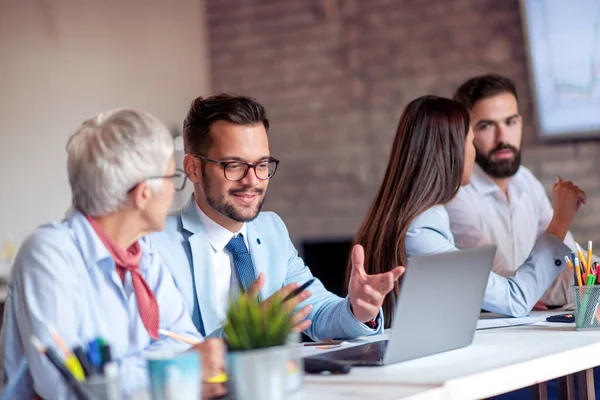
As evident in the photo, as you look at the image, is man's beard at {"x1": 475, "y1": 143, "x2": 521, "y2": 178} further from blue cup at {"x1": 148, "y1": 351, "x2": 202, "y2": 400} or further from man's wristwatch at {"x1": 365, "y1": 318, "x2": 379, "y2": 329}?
blue cup at {"x1": 148, "y1": 351, "x2": 202, "y2": 400}

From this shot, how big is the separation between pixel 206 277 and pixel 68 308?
0.72 meters

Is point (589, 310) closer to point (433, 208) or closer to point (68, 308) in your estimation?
point (433, 208)

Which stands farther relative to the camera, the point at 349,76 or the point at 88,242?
the point at 349,76

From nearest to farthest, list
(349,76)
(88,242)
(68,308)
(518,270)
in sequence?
(68,308)
(88,242)
(518,270)
(349,76)

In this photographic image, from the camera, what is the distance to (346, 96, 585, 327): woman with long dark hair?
8.68 ft

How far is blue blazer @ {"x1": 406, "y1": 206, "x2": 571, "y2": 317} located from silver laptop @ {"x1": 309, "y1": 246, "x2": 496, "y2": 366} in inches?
21.5

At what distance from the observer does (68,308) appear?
1726 millimetres

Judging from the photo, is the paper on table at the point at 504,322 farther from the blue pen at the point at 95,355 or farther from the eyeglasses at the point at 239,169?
the blue pen at the point at 95,355

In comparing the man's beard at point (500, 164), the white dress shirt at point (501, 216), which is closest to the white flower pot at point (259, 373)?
the white dress shirt at point (501, 216)

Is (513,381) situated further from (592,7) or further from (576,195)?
(592,7)

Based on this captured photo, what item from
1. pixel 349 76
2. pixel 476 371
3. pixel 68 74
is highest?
pixel 68 74

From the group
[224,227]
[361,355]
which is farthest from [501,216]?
[361,355]

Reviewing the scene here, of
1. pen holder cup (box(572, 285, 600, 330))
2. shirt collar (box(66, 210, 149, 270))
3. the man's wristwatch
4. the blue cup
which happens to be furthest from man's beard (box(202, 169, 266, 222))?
the blue cup

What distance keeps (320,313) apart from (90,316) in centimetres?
78
